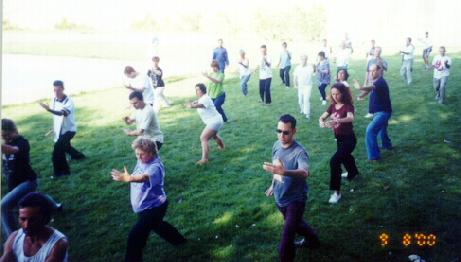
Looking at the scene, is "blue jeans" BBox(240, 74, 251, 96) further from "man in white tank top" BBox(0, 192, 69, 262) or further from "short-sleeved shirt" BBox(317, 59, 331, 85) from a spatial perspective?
"man in white tank top" BBox(0, 192, 69, 262)

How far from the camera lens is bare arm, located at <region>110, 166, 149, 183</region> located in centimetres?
449

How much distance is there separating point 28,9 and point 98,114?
7.01 metres

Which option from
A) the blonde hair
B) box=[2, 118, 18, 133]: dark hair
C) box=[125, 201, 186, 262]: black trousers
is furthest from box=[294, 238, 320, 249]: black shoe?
box=[2, 118, 18, 133]: dark hair

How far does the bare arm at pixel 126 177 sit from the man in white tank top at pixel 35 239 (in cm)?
95

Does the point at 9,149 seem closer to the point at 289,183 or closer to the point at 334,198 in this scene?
the point at 289,183

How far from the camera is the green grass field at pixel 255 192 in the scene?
5445 mm

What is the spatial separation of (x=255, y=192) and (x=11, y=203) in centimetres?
373

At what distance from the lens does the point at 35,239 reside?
11.7 ft

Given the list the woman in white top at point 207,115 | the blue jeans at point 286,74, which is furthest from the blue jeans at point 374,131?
the blue jeans at point 286,74

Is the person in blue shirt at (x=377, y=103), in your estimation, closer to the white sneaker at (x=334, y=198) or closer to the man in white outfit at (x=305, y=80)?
the white sneaker at (x=334, y=198)

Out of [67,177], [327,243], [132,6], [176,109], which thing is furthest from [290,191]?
[132,6]

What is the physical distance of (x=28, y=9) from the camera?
22.6ft

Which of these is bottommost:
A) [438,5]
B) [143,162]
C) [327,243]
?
[327,243]

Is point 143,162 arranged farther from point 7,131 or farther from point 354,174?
point 354,174
